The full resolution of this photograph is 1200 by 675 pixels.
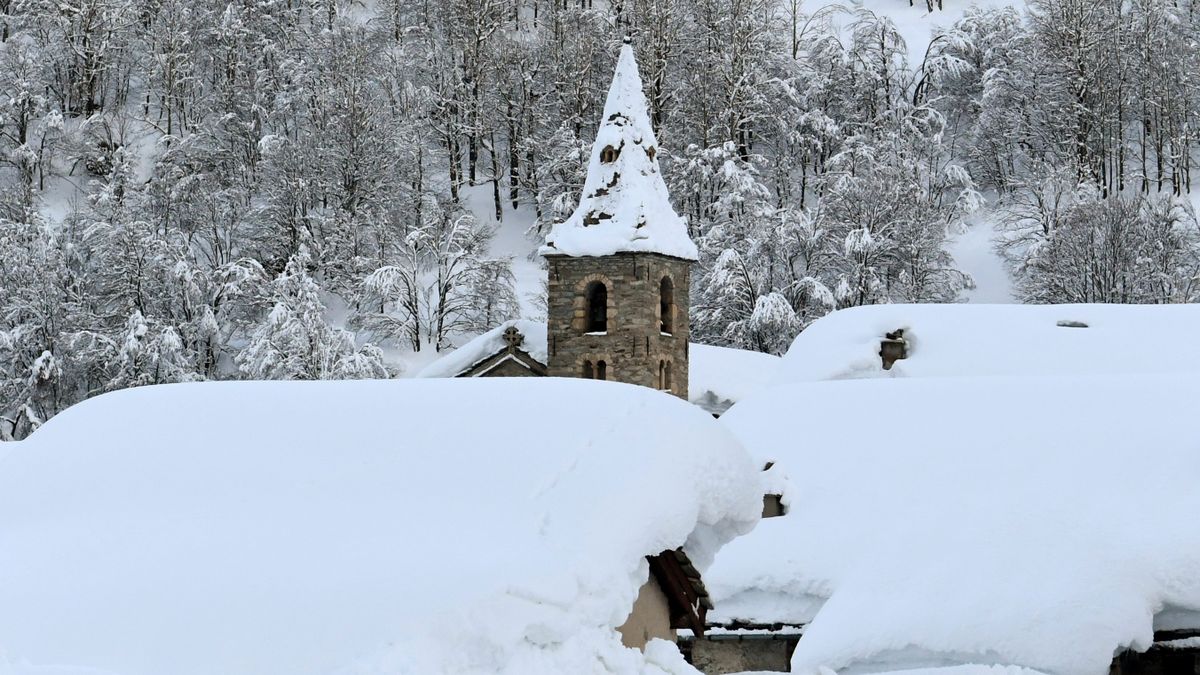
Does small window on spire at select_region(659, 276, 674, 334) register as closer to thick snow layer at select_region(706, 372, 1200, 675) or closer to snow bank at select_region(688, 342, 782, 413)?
snow bank at select_region(688, 342, 782, 413)

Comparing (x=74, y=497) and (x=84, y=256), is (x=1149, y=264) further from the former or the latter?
(x=74, y=497)

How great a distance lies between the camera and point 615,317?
3325cm

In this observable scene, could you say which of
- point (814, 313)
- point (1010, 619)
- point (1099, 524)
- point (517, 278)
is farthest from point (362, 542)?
point (517, 278)

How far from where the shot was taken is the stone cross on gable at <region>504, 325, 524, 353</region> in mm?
35056

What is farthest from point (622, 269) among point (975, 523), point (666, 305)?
point (975, 523)

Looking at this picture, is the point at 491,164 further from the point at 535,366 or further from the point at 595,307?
the point at 595,307

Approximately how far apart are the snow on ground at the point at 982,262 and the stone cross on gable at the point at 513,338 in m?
18.2

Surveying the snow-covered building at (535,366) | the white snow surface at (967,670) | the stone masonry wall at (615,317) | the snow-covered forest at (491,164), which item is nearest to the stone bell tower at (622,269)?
the stone masonry wall at (615,317)

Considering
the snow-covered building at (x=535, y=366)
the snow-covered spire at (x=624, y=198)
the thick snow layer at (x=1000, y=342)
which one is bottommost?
the snow-covered building at (x=535, y=366)

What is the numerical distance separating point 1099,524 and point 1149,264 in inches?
1194

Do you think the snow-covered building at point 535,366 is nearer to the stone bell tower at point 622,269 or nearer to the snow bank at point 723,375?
the snow bank at point 723,375

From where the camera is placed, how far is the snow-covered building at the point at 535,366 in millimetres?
35000

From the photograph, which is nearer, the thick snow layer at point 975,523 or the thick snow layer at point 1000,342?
the thick snow layer at point 975,523

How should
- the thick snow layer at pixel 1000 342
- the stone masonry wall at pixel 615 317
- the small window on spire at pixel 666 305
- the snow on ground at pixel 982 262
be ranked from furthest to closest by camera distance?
the snow on ground at pixel 982 262 < the small window on spire at pixel 666 305 < the stone masonry wall at pixel 615 317 < the thick snow layer at pixel 1000 342
